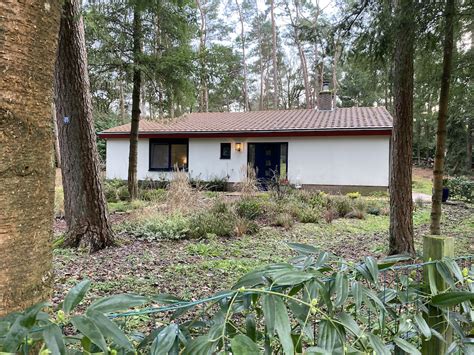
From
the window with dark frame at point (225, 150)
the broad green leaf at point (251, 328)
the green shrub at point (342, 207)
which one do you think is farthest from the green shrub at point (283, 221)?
the window with dark frame at point (225, 150)

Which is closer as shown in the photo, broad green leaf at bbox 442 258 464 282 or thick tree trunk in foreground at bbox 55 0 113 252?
broad green leaf at bbox 442 258 464 282

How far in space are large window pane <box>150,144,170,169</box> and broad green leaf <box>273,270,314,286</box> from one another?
603 inches

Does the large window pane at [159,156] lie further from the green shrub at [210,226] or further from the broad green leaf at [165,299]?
the broad green leaf at [165,299]

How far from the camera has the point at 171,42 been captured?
970 centimetres

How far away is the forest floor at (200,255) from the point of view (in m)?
3.67

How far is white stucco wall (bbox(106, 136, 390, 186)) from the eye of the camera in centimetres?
1316

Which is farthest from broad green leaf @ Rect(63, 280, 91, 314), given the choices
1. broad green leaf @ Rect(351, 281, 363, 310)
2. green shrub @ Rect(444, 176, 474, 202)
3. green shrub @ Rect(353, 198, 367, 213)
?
green shrub @ Rect(444, 176, 474, 202)

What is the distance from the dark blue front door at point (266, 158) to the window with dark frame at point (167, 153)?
3.30 metres

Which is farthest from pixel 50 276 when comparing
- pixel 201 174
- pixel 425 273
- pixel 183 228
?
pixel 201 174

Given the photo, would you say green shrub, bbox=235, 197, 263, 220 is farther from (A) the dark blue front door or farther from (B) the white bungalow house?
(A) the dark blue front door

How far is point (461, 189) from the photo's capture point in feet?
41.4

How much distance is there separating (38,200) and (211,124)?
50.7 feet

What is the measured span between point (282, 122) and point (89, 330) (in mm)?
15171

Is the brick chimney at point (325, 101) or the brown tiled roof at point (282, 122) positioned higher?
the brick chimney at point (325, 101)
